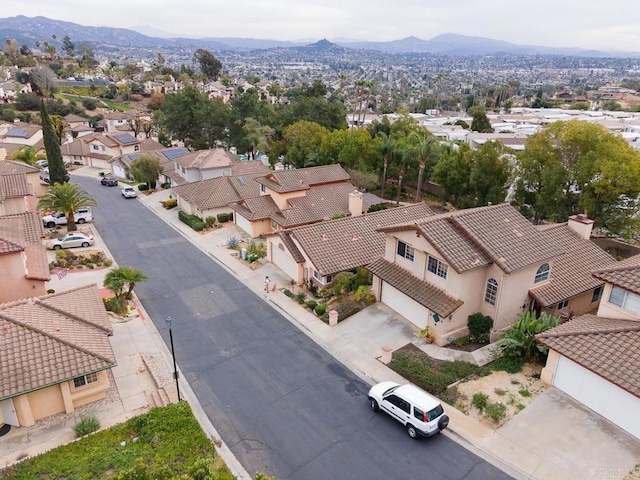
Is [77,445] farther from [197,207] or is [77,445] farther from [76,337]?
[197,207]

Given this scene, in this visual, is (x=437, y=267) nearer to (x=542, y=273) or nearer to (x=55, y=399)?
(x=542, y=273)

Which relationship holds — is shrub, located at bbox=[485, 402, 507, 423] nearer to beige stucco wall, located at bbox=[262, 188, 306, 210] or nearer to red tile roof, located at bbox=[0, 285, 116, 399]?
red tile roof, located at bbox=[0, 285, 116, 399]

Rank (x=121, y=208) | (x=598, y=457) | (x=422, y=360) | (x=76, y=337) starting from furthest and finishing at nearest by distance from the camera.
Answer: (x=121, y=208) < (x=422, y=360) < (x=76, y=337) < (x=598, y=457)

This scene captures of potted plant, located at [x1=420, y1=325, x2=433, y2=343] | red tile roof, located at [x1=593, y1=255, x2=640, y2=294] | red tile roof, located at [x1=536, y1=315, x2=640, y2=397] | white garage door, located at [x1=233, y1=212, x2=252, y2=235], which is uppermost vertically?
red tile roof, located at [x1=593, y1=255, x2=640, y2=294]

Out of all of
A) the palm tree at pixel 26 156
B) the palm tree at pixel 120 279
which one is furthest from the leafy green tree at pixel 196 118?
the palm tree at pixel 120 279

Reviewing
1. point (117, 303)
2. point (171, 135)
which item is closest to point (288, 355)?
point (117, 303)

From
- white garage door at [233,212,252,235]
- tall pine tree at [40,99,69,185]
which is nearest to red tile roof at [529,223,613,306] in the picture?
white garage door at [233,212,252,235]

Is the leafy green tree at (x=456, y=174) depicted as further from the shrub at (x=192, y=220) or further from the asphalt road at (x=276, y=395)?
the shrub at (x=192, y=220)
